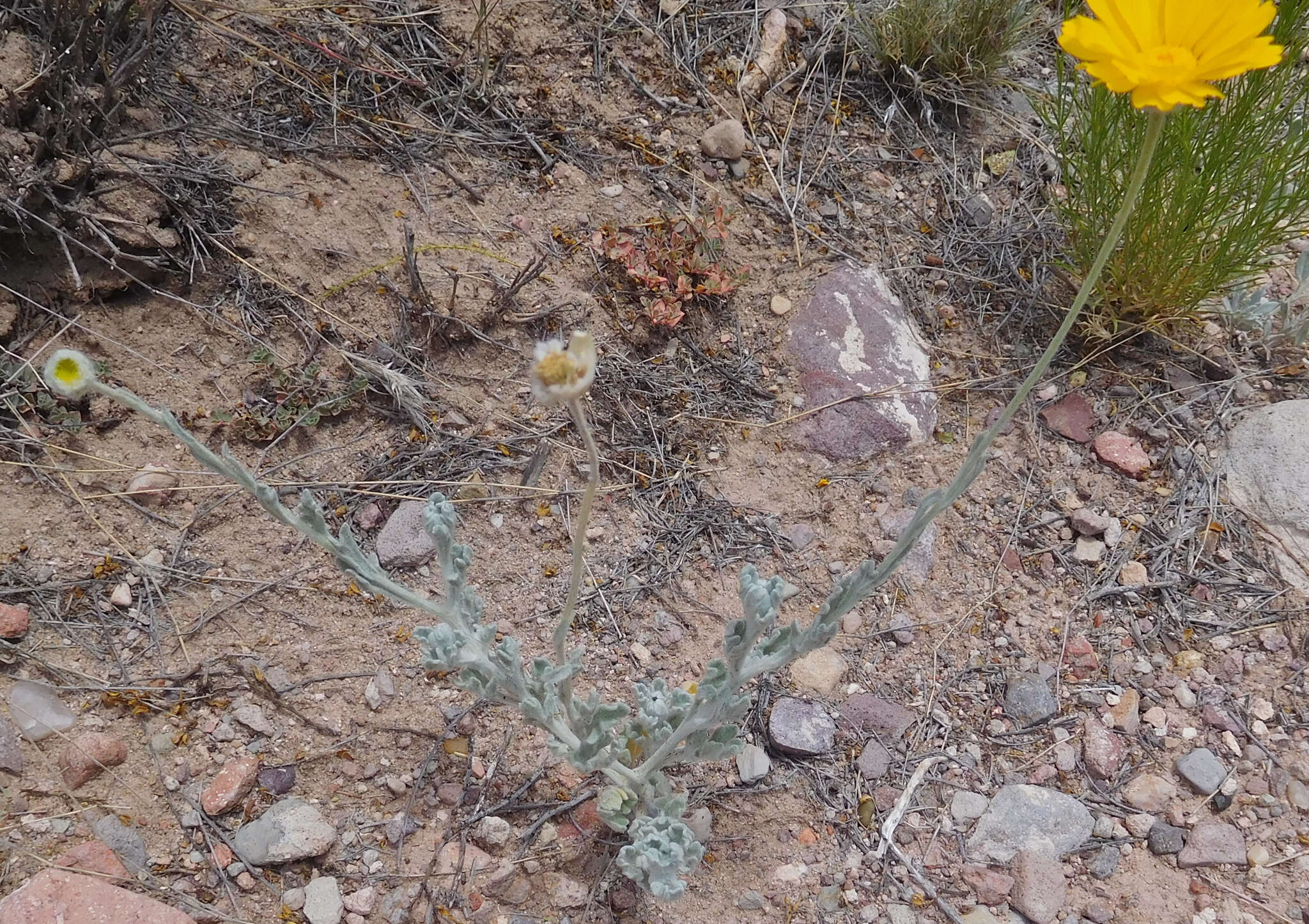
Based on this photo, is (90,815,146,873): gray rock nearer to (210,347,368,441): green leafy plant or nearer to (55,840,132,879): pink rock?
(55,840,132,879): pink rock

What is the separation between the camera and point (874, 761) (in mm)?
2254

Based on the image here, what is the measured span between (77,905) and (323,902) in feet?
1.55

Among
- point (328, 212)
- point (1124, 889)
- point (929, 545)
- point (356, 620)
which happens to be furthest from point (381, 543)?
point (1124, 889)

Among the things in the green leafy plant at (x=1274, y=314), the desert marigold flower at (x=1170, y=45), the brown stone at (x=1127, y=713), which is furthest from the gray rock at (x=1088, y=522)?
the desert marigold flower at (x=1170, y=45)

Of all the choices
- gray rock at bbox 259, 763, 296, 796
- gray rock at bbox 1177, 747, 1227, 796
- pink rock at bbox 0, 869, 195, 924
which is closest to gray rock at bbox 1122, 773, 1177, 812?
gray rock at bbox 1177, 747, 1227, 796

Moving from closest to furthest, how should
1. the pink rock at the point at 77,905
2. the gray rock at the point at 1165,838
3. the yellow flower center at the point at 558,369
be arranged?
the yellow flower center at the point at 558,369, the pink rock at the point at 77,905, the gray rock at the point at 1165,838

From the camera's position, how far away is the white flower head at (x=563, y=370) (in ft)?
4.10

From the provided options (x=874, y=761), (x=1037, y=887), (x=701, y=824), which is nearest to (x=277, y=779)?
(x=701, y=824)

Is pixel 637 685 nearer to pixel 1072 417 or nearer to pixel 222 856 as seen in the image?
pixel 222 856

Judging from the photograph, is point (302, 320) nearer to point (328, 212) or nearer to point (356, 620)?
point (328, 212)

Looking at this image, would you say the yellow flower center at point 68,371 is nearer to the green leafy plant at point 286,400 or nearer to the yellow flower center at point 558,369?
the yellow flower center at point 558,369

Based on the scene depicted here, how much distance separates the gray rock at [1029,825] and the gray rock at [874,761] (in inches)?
10.1

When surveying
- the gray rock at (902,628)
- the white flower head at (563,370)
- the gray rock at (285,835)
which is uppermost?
the white flower head at (563,370)

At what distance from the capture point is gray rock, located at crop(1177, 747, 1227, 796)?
224 centimetres
